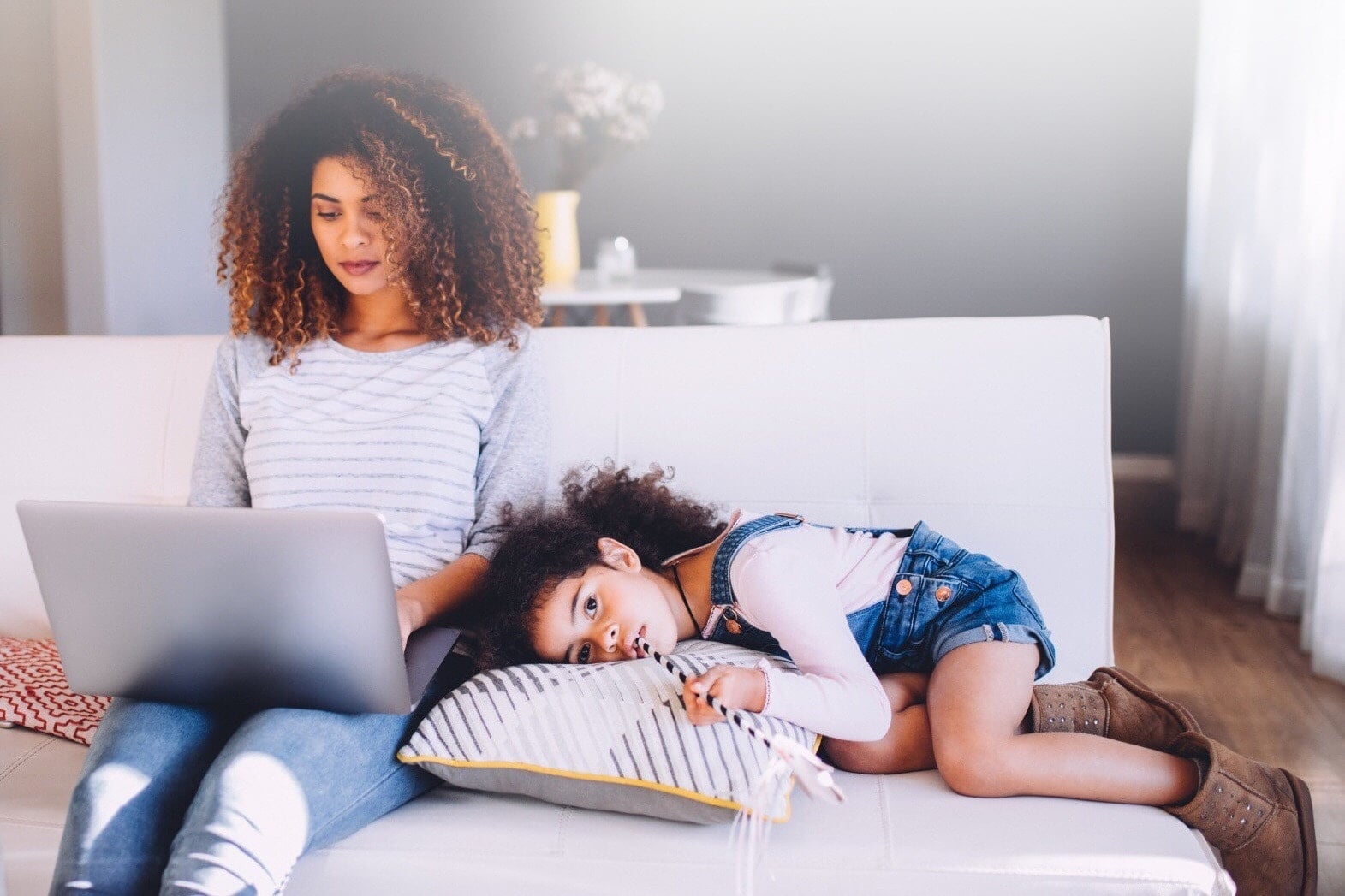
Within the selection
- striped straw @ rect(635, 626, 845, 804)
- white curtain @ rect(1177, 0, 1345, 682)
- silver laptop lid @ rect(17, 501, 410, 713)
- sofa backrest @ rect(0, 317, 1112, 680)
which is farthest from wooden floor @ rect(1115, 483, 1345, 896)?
silver laptop lid @ rect(17, 501, 410, 713)

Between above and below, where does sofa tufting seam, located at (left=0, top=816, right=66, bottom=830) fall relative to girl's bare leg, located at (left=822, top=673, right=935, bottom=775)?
below

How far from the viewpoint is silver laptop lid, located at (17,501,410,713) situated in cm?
107

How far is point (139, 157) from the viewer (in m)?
3.60

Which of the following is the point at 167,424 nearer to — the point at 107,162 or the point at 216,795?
the point at 216,795

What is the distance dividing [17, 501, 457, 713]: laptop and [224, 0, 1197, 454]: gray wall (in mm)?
3826

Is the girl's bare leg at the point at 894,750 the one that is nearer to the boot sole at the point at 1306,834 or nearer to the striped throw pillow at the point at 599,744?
the striped throw pillow at the point at 599,744

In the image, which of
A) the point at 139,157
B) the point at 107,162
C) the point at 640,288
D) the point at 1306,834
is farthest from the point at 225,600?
the point at 139,157

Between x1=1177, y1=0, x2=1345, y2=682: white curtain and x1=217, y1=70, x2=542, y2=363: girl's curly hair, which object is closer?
x1=217, y1=70, x2=542, y2=363: girl's curly hair

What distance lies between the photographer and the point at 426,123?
5.37 ft

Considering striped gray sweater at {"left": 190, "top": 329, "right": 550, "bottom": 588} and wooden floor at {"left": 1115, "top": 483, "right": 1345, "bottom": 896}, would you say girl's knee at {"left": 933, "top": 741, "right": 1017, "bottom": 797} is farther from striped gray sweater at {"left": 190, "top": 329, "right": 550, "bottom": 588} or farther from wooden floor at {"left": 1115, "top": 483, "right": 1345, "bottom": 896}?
wooden floor at {"left": 1115, "top": 483, "right": 1345, "bottom": 896}

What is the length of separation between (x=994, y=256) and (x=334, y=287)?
3447 mm

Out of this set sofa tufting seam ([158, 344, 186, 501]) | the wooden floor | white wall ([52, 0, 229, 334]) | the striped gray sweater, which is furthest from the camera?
white wall ([52, 0, 229, 334])

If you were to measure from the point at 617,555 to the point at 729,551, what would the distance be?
0.14 m

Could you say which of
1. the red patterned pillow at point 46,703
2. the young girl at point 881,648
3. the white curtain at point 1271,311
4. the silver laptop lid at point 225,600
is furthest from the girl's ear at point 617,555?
the white curtain at point 1271,311
